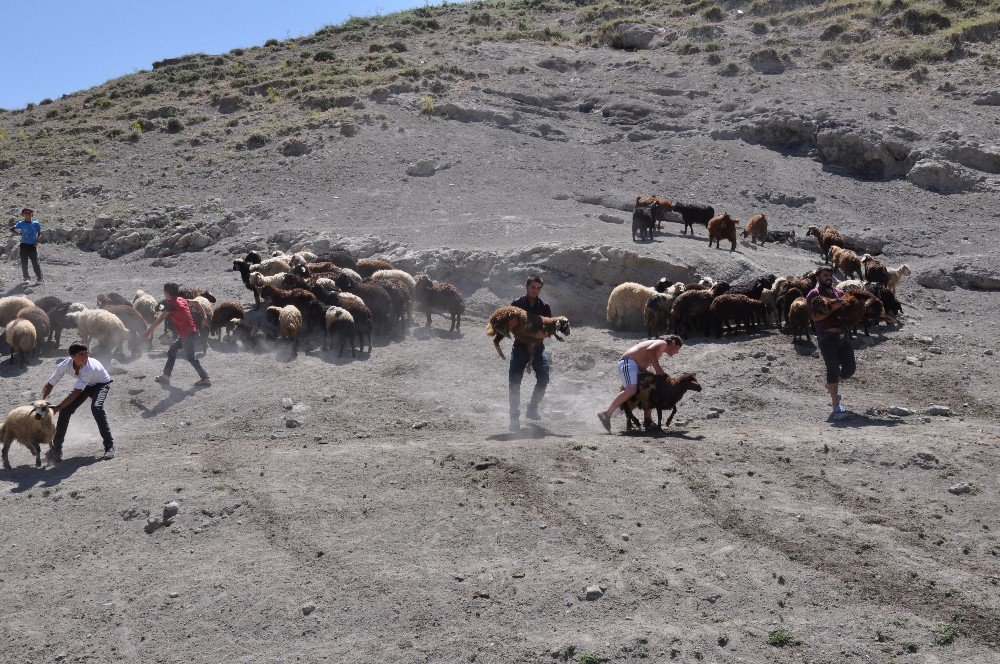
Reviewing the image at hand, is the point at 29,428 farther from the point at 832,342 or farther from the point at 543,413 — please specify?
the point at 832,342

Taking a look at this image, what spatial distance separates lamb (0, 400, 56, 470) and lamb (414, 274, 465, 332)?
7.31 m

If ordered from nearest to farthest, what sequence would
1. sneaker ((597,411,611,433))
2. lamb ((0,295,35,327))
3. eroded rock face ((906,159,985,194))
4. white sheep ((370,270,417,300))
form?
1. sneaker ((597,411,611,433))
2. lamb ((0,295,35,327))
3. white sheep ((370,270,417,300))
4. eroded rock face ((906,159,985,194))

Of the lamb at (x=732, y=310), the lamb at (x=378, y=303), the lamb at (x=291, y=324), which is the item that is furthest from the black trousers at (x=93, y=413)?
the lamb at (x=732, y=310)

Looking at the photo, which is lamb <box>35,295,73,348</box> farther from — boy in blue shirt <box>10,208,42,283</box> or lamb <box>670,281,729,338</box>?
lamb <box>670,281,729,338</box>

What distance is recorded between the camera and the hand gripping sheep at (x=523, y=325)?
10531 mm

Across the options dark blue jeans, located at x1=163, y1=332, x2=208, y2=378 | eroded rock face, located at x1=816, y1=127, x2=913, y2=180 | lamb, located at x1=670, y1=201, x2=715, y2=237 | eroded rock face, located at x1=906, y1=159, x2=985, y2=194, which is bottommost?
dark blue jeans, located at x1=163, y1=332, x2=208, y2=378

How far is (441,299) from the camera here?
16.1 m

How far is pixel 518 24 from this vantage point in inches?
1711

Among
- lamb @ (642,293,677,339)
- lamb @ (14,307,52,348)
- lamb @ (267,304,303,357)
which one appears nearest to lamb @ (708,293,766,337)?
lamb @ (642,293,677,339)

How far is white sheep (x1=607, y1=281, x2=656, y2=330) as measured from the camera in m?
15.9

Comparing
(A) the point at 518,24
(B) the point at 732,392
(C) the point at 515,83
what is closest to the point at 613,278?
(B) the point at 732,392

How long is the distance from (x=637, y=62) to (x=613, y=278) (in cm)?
2028

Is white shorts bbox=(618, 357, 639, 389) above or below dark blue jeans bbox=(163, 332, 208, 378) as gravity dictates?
above

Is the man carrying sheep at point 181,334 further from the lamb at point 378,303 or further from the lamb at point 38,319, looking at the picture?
the lamb at point 378,303
